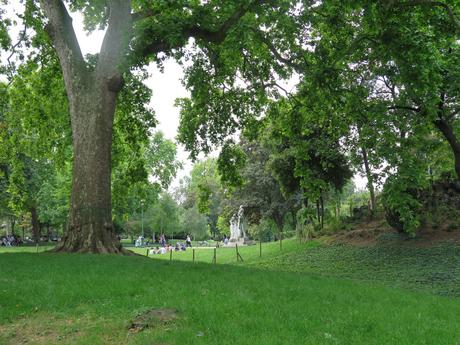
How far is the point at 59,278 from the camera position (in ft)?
25.6

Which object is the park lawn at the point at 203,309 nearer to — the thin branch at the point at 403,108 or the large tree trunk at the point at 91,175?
the large tree trunk at the point at 91,175

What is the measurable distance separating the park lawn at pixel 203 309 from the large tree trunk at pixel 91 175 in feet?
8.73

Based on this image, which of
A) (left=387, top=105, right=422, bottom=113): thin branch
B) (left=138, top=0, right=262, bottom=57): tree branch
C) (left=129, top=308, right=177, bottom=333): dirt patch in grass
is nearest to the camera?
(left=129, top=308, right=177, bottom=333): dirt patch in grass

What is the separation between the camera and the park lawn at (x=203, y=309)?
4.93 meters

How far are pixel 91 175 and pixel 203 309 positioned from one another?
24.1 ft

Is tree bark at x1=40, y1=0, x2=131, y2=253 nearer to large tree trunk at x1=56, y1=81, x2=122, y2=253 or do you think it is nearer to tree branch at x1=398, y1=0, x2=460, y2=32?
large tree trunk at x1=56, y1=81, x2=122, y2=253

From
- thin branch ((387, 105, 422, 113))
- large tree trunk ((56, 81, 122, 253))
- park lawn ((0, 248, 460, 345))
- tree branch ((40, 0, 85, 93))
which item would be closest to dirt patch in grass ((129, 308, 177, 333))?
park lawn ((0, 248, 460, 345))

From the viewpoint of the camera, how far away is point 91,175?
11.9m

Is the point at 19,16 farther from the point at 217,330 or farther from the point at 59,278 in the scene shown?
the point at 217,330

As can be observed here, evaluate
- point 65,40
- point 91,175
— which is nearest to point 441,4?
point 91,175

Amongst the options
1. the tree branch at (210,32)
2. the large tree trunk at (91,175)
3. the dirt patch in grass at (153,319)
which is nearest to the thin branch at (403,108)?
the tree branch at (210,32)

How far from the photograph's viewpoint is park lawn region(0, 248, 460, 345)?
194 inches

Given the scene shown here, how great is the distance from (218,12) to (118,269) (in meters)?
7.73

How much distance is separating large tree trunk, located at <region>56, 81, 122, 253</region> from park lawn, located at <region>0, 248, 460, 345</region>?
266cm
